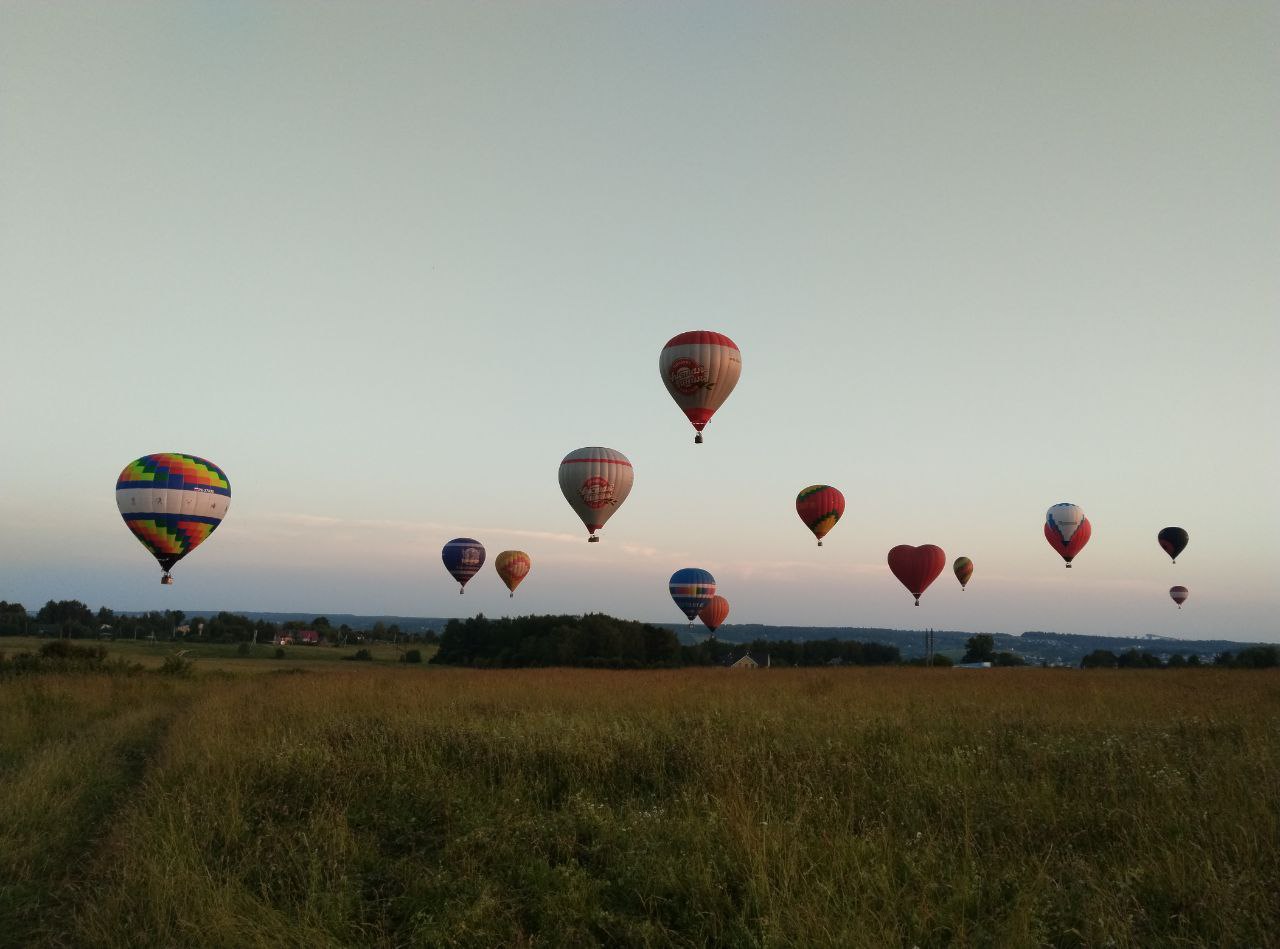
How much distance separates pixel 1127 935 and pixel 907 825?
2.10 metres

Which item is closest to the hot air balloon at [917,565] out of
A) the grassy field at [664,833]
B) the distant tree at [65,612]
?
the grassy field at [664,833]

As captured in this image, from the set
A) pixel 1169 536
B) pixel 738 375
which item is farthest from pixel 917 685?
pixel 1169 536

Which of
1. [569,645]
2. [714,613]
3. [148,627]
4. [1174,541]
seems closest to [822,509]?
[714,613]

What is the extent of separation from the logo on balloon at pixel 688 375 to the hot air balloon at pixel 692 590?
2362 centimetres

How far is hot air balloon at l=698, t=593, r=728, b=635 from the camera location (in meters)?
49.5

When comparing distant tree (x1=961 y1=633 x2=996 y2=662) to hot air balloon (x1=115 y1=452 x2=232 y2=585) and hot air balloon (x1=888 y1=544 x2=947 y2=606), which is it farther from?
hot air balloon (x1=115 y1=452 x2=232 y2=585)

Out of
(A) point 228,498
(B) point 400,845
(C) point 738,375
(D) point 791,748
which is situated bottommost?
(B) point 400,845

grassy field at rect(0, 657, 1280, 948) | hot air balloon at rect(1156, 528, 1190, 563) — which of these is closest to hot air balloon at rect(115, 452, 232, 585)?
grassy field at rect(0, 657, 1280, 948)

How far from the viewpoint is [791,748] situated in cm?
846

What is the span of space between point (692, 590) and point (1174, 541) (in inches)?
1243

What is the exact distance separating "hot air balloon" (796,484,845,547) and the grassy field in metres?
25.0

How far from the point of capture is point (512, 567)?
5006 centimetres

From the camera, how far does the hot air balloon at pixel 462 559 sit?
45000 millimetres

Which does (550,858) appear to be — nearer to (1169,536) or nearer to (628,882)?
(628,882)
